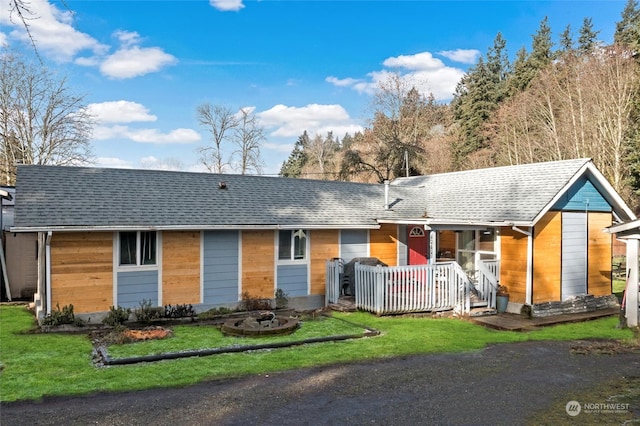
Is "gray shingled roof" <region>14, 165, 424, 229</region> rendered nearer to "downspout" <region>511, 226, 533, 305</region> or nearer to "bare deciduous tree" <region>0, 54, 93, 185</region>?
"downspout" <region>511, 226, 533, 305</region>

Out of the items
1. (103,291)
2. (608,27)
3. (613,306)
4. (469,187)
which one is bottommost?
(613,306)

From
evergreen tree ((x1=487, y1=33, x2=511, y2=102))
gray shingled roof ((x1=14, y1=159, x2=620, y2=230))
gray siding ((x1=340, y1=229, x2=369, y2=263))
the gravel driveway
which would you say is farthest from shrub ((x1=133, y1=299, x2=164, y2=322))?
evergreen tree ((x1=487, y1=33, x2=511, y2=102))

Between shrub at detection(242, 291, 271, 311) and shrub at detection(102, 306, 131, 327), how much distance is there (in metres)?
3.20

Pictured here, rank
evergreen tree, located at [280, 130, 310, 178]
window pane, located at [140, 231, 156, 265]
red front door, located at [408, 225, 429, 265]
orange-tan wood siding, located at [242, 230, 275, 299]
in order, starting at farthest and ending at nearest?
evergreen tree, located at [280, 130, 310, 178], red front door, located at [408, 225, 429, 265], orange-tan wood siding, located at [242, 230, 275, 299], window pane, located at [140, 231, 156, 265]

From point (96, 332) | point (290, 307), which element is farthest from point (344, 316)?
point (96, 332)

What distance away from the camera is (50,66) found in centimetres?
3072

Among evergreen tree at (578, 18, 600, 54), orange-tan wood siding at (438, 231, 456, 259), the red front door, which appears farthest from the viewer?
evergreen tree at (578, 18, 600, 54)

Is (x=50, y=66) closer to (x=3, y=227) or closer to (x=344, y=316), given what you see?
(x=3, y=227)

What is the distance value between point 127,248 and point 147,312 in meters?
1.77

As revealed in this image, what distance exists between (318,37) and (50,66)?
18.7 metres

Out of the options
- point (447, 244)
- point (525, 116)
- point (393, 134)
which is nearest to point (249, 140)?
point (393, 134)

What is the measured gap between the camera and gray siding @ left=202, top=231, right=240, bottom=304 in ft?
41.8

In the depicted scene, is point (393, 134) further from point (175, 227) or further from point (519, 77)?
point (175, 227)

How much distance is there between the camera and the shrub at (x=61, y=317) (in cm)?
1052
